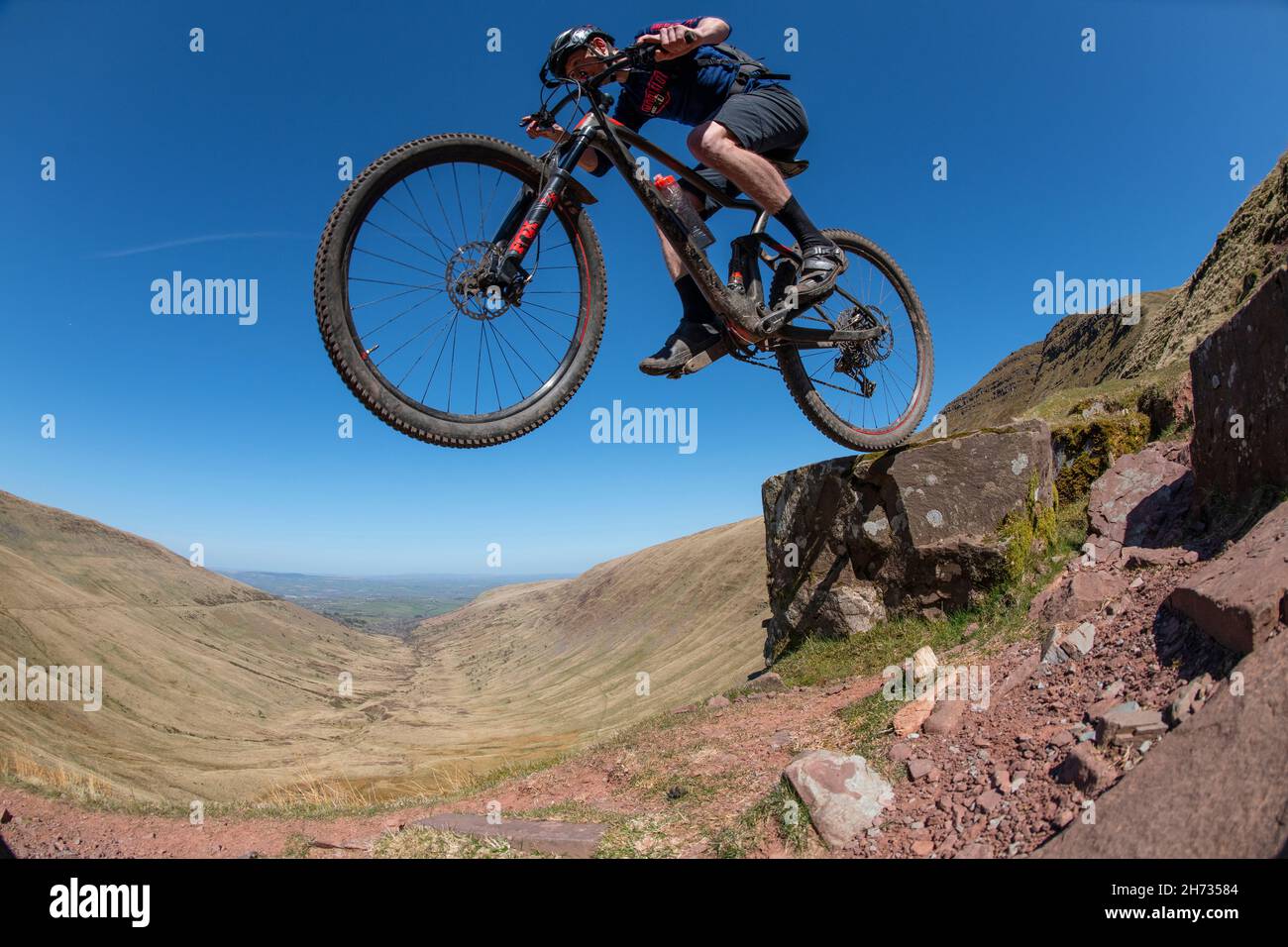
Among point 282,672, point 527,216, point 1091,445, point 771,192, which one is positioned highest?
point 771,192

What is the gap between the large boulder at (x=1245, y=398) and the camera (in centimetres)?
447

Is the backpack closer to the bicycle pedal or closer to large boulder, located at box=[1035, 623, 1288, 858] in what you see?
the bicycle pedal

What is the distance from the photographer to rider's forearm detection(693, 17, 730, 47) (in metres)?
4.71

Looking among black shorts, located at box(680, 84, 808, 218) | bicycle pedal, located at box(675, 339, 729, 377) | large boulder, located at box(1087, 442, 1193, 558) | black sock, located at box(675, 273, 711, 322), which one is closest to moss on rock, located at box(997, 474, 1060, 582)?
large boulder, located at box(1087, 442, 1193, 558)

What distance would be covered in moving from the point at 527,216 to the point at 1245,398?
5.78 m

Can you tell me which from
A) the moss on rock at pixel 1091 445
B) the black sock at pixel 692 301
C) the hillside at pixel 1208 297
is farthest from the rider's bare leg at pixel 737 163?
the moss on rock at pixel 1091 445

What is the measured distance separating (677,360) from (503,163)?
1.99 meters

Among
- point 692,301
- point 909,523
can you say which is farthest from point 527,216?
point 909,523

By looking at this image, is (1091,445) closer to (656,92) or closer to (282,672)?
(656,92)

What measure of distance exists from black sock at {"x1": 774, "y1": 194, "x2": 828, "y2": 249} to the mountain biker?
0.01 metres

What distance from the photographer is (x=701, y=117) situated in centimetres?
530
